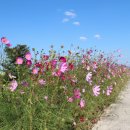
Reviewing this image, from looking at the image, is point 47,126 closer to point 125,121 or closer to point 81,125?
point 81,125

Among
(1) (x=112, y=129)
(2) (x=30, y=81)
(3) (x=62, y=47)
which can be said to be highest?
(3) (x=62, y=47)

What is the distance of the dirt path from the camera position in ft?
21.9

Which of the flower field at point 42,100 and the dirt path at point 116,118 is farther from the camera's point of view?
the dirt path at point 116,118

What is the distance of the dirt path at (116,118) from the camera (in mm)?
6668

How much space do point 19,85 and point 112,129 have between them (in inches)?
67.0

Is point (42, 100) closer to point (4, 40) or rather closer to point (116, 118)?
point (4, 40)

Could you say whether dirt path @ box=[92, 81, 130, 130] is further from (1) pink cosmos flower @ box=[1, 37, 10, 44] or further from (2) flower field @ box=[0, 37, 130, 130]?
(1) pink cosmos flower @ box=[1, 37, 10, 44]

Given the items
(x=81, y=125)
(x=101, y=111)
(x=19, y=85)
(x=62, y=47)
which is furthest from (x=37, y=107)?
(x=101, y=111)

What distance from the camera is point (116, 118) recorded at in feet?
24.3

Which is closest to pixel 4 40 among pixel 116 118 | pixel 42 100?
pixel 42 100

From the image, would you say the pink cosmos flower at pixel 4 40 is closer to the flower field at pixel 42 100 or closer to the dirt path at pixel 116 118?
the flower field at pixel 42 100

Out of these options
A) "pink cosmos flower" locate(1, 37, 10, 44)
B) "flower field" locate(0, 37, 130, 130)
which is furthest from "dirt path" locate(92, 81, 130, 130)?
"pink cosmos flower" locate(1, 37, 10, 44)

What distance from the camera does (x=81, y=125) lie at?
6371 mm

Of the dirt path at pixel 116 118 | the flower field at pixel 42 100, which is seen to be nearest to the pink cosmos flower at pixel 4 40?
the flower field at pixel 42 100
